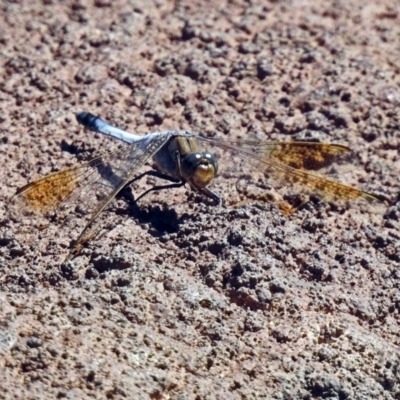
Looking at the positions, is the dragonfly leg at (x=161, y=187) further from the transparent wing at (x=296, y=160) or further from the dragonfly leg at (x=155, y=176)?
the transparent wing at (x=296, y=160)

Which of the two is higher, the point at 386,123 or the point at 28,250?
the point at 386,123

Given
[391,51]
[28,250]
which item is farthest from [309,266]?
[391,51]

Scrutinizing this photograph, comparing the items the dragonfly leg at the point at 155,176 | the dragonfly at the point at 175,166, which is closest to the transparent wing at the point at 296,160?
the dragonfly at the point at 175,166

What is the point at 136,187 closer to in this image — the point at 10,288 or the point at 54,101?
the point at 54,101

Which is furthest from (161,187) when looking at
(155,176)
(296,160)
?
(296,160)

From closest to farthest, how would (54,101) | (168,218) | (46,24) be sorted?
(168,218) → (54,101) → (46,24)

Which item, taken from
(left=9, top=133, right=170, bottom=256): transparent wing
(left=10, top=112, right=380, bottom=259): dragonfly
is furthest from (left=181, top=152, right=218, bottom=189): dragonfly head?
(left=9, top=133, right=170, bottom=256): transparent wing

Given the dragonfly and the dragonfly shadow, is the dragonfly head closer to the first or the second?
the dragonfly

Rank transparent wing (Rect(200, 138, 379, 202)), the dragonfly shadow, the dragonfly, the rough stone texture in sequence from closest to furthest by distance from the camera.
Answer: the rough stone texture, the dragonfly shadow, the dragonfly, transparent wing (Rect(200, 138, 379, 202))
